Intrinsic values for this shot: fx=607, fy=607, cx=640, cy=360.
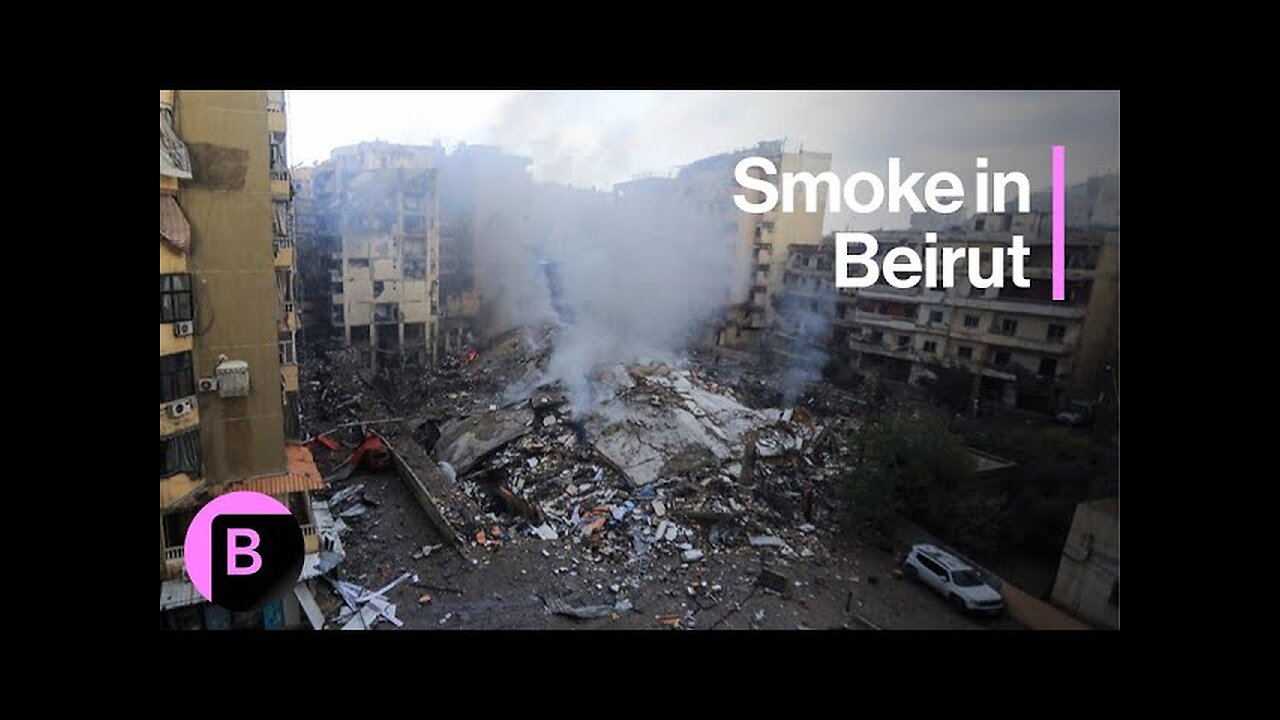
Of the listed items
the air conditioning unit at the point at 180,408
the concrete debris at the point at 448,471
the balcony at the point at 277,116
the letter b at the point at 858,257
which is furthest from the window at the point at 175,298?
the letter b at the point at 858,257

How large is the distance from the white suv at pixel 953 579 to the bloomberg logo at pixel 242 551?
4.98 m

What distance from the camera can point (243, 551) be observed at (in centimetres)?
410

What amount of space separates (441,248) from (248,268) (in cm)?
704

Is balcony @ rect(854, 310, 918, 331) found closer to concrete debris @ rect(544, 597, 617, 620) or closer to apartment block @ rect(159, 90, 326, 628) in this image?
concrete debris @ rect(544, 597, 617, 620)

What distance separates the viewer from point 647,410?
895 cm

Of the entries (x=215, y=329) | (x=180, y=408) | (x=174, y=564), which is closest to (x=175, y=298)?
(x=215, y=329)

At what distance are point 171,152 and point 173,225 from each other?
23.1 inches

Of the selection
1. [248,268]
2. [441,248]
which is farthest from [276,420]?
[441,248]

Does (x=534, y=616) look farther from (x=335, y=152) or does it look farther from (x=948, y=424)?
(x=335, y=152)

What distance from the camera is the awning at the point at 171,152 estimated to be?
15.5 ft

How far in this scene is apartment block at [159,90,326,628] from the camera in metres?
4.76

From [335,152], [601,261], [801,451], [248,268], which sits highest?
[335,152]

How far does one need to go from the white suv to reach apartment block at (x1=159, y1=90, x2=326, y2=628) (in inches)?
204

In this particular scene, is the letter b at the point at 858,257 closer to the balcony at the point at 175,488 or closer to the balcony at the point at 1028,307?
the balcony at the point at 1028,307
